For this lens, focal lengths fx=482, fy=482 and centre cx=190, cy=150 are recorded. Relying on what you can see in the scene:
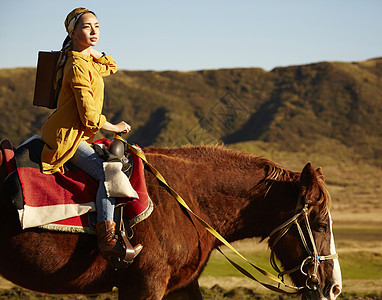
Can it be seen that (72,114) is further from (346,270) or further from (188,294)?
(346,270)

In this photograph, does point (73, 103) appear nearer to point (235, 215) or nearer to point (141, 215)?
point (141, 215)

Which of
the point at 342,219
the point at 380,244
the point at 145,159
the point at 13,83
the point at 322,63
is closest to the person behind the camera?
the point at 145,159

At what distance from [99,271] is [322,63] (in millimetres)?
87789

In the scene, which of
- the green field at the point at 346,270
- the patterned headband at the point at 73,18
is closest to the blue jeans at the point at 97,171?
the patterned headband at the point at 73,18

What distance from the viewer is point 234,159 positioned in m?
5.50

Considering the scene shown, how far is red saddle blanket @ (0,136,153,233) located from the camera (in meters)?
4.33

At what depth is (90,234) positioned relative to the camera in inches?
178

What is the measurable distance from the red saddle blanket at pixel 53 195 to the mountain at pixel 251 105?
49052mm

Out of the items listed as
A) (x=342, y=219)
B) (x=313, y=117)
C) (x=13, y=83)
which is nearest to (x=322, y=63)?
(x=313, y=117)

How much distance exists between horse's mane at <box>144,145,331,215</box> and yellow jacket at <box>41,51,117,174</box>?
0.97m

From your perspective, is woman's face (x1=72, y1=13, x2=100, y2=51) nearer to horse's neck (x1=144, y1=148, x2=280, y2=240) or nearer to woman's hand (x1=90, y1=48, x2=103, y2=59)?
woman's hand (x1=90, y1=48, x2=103, y2=59)

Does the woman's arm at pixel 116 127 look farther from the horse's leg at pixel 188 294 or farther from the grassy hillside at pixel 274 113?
the grassy hillside at pixel 274 113

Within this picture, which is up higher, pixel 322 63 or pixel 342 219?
pixel 322 63

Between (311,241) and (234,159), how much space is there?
123 cm
